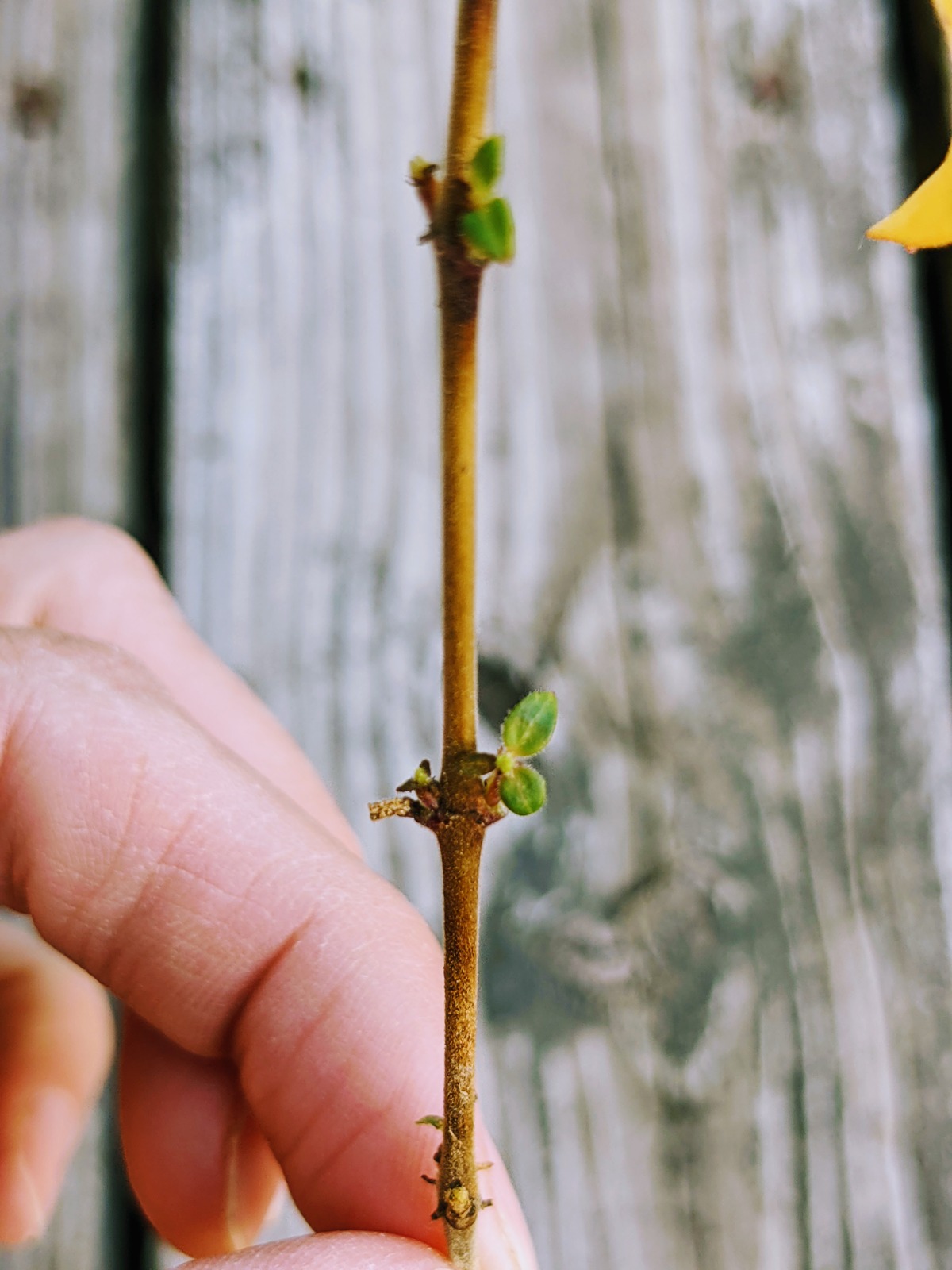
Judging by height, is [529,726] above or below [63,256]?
below

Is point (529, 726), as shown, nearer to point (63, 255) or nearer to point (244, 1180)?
point (244, 1180)

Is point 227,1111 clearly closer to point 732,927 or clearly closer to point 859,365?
point 732,927

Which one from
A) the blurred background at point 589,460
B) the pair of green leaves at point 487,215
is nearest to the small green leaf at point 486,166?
the pair of green leaves at point 487,215

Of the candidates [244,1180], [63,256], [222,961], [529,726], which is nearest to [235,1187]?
[244,1180]

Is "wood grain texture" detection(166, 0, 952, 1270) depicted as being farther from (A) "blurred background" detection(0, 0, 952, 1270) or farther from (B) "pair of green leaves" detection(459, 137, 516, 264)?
(B) "pair of green leaves" detection(459, 137, 516, 264)

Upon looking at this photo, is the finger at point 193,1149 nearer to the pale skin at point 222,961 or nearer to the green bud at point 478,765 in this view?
the pale skin at point 222,961

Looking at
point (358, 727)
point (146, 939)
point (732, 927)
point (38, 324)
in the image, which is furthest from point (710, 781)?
point (38, 324)
